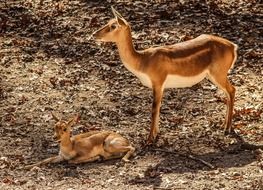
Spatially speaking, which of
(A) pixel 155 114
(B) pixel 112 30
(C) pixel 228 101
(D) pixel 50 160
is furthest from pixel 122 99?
(D) pixel 50 160

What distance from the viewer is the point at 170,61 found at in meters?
10.4

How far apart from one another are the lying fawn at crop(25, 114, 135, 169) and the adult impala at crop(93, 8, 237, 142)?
0.73 meters

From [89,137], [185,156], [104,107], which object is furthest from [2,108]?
[185,156]

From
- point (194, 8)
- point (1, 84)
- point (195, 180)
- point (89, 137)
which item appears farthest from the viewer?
point (194, 8)

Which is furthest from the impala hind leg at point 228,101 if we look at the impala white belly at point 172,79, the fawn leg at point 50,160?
the fawn leg at point 50,160

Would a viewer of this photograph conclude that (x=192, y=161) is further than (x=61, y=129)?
Yes

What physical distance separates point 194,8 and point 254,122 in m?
5.64

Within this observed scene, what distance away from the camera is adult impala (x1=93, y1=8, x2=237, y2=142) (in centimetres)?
1028

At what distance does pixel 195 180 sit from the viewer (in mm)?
9266

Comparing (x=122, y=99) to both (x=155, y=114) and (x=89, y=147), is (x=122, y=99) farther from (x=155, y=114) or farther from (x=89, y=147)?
(x=89, y=147)

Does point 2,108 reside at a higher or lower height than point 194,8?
lower

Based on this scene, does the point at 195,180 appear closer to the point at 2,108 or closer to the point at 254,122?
the point at 254,122

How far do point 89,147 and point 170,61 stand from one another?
1.88m

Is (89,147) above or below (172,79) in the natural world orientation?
below
